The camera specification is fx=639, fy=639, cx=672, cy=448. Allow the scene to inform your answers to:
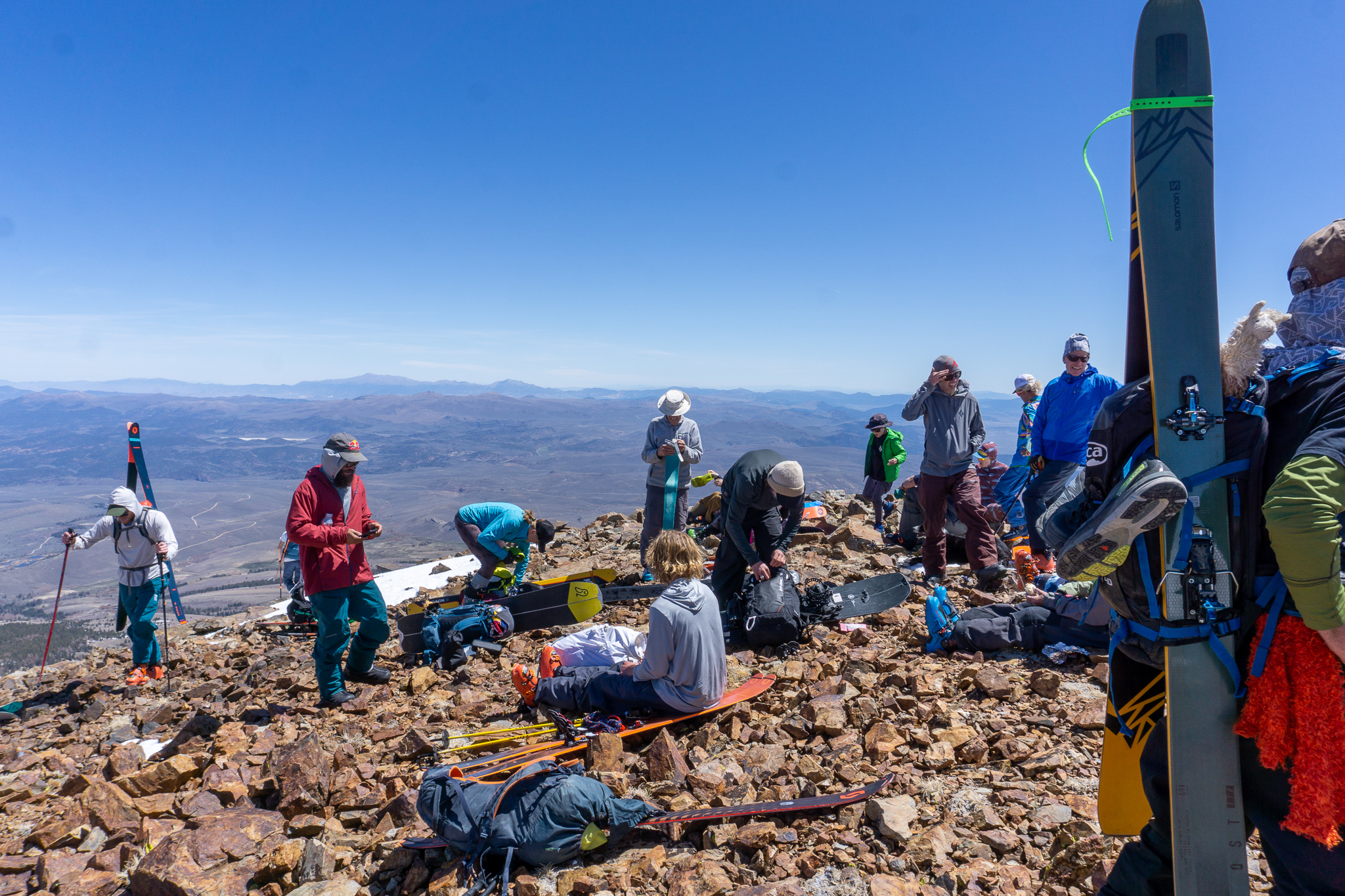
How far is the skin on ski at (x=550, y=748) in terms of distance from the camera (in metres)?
3.70

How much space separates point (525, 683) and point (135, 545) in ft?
18.3

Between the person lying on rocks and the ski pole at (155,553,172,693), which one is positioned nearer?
the person lying on rocks

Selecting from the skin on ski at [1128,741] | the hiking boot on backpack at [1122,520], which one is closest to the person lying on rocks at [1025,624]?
the skin on ski at [1128,741]

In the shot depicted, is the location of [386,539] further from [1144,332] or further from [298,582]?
[1144,332]

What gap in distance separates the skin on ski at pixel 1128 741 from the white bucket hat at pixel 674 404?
21.9ft

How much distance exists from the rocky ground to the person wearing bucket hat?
3274 mm

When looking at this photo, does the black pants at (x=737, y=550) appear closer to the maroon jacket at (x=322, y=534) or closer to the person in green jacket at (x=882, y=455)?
the maroon jacket at (x=322, y=534)

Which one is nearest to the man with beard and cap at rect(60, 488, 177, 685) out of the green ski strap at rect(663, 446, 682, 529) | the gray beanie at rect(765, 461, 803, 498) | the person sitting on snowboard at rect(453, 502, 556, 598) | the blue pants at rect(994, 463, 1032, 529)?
the person sitting on snowboard at rect(453, 502, 556, 598)

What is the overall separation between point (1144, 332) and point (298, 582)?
11258 millimetres

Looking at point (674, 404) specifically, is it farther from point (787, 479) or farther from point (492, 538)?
point (787, 479)

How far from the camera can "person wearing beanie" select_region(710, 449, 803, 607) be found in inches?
227

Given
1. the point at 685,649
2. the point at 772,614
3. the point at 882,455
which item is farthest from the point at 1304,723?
the point at 882,455

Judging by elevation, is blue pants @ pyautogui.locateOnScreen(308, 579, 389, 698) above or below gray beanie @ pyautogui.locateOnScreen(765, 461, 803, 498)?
below

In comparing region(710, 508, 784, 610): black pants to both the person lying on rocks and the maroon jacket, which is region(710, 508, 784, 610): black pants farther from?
the maroon jacket
